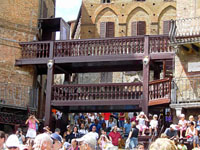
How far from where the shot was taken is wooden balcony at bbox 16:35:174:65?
24.3 meters

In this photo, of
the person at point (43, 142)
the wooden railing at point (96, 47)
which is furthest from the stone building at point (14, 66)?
the person at point (43, 142)

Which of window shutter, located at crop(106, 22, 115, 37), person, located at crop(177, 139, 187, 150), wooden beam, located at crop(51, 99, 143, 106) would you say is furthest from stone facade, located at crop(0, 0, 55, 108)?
person, located at crop(177, 139, 187, 150)

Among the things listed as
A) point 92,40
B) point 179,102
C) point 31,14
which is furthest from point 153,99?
point 31,14

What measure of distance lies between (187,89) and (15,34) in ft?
31.7

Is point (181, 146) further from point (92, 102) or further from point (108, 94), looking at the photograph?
point (92, 102)

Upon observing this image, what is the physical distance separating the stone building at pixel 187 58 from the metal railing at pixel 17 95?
304 inches

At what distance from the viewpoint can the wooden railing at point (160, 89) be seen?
22766 millimetres

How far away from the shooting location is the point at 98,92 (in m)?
24.6

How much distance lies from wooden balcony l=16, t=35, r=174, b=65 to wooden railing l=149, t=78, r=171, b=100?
1387 mm

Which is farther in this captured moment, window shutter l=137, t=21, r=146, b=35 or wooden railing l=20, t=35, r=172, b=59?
window shutter l=137, t=21, r=146, b=35

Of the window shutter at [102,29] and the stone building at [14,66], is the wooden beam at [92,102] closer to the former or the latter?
the stone building at [14,66]

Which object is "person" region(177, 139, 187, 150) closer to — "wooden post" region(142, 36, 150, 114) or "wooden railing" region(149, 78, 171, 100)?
"wooden railing" region(149, 78, 171, 100)

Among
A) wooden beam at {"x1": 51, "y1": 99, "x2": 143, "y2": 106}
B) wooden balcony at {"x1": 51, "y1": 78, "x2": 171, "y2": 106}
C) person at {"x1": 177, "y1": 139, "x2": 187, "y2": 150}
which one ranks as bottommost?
person at {"x1": 177, "y1": 139, "x2": 187, "y2": 150}

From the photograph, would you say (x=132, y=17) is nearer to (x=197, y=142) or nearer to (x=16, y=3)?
(x=16, y=3)
